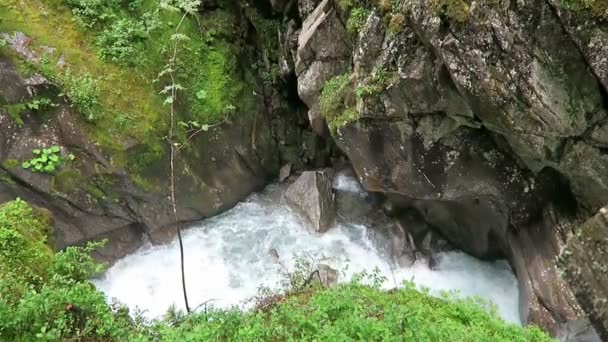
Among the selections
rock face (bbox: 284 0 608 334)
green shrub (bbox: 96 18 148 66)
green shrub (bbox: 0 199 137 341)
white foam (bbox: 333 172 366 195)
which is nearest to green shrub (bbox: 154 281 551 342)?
green shrub (bbox: 0 199 137 341)

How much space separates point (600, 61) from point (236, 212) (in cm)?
960

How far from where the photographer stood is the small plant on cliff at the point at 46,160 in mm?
11391

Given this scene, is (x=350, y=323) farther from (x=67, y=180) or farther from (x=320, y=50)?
(x=67, y=180)

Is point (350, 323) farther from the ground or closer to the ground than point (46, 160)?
closer to the ground

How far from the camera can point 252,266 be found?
40.8 feet

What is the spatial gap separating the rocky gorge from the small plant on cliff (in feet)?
0.64

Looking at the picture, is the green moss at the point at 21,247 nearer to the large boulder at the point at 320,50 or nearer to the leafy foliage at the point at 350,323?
the leafy foliage at the point at 350,323

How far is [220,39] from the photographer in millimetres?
14484

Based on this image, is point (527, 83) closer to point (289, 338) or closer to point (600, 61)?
point (600, 61)

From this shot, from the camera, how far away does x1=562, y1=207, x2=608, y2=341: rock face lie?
10.6 ft

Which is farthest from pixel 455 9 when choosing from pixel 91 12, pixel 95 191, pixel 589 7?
pixel 91 12

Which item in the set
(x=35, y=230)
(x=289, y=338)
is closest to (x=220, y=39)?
(x=35, y=230)

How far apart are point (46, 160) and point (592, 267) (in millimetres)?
11479

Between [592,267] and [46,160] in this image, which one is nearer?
[592,267]
